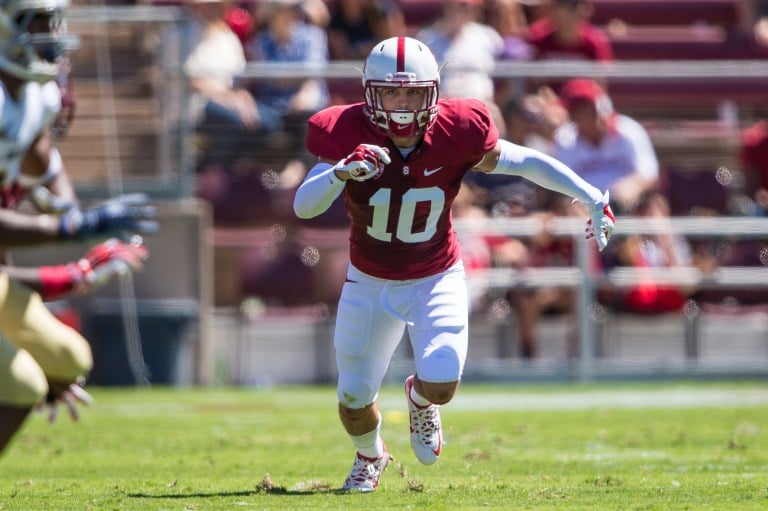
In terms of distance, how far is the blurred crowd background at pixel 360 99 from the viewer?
36.1 feet

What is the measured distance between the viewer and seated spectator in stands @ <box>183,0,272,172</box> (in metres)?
11.4

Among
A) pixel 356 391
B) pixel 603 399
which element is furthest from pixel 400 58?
pixel 603 399

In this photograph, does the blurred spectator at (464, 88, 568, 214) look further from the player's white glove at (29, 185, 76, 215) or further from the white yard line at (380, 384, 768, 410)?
the player's white glove at (29, 185, 76, 215)

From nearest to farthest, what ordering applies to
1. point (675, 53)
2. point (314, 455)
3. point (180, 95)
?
point (314, 455)
point (180, 95)
point (675, 53)

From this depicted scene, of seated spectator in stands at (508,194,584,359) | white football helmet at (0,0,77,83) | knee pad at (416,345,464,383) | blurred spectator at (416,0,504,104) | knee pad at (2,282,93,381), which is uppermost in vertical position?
white football helmet at (0,0,77,83)

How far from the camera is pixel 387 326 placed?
575 cm

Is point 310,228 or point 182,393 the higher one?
point 310,228

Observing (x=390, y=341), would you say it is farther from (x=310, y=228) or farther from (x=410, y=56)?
(x=310, y=228)

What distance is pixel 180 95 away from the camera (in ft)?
37.2

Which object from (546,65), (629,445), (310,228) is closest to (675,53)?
(546,65)

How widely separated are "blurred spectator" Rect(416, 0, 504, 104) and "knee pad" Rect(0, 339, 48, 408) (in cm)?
681

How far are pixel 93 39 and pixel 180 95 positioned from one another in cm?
97

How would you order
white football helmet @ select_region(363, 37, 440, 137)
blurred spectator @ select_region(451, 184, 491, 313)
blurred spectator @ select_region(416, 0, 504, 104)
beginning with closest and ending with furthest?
white football helmet @ select_region(363, 37, 440, 137)
blurred spectator @ select_region(451, 184, 491, 313)
blurred spectator @ select_region(416, 0, 504, 104)

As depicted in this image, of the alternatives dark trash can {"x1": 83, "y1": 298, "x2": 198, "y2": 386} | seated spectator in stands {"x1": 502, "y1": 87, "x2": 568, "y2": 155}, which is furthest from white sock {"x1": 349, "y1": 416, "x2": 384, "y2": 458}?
seated spectator in stands {"x1": 502, "y1": 87, "x2": 568, "y2": 155}
